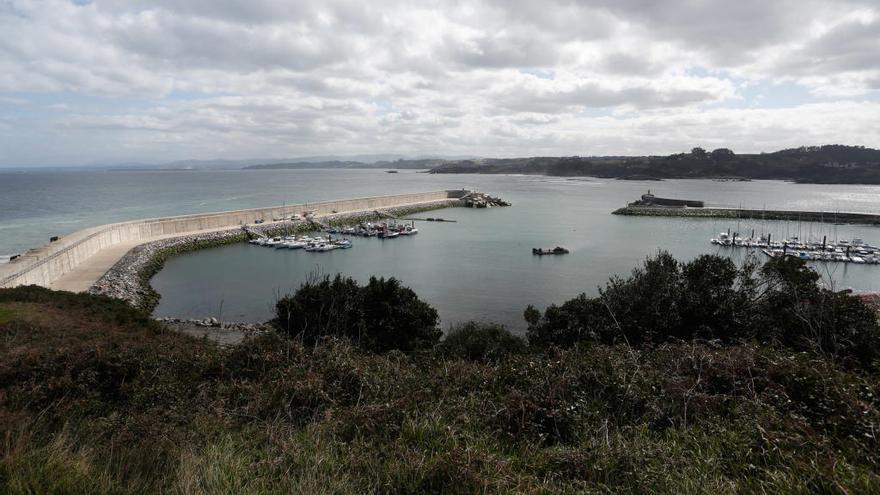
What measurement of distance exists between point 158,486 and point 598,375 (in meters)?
4.12

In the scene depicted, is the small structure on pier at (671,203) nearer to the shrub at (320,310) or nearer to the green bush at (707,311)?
the green bush at (707,311)

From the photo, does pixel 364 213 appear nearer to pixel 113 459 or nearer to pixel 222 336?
pixel 222 336

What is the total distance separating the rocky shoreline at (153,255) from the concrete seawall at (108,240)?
30.1 inches

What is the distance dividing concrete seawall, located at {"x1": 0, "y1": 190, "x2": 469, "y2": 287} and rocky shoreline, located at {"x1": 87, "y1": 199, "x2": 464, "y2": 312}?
0.76m

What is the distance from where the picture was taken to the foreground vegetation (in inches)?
130

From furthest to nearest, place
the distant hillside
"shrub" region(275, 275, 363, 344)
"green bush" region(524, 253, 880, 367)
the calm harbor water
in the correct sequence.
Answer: the distant hillside, the calm harbor water, "shrub" region(275, 275, 363, 344), "green bush" region(524, 253, 880, 367)

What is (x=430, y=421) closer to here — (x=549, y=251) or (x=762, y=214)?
(x=549, y=251)

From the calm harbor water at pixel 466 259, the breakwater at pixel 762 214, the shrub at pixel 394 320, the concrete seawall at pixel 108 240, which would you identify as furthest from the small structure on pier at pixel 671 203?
the shrub at pixel 394 320

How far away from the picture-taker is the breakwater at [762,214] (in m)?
48.5

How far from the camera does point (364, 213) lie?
169 feet

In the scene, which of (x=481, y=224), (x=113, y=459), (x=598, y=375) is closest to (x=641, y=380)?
(x=598, y=375)

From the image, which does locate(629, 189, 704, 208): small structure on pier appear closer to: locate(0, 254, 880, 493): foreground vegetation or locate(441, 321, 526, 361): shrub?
locate(441, 321, 526, 361): shrub

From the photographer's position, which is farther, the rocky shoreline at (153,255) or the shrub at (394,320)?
the rocky shoreline at (153,255)

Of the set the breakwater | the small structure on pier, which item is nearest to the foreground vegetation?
the breakwater
